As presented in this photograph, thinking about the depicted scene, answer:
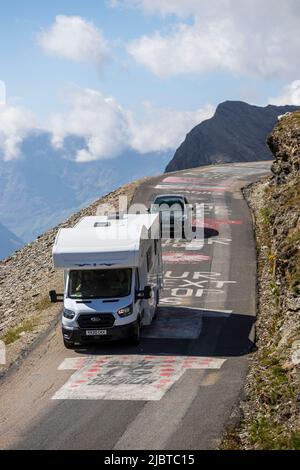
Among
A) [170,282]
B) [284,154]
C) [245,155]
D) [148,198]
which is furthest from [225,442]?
[245,155]

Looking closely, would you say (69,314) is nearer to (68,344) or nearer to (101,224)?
(68,344)

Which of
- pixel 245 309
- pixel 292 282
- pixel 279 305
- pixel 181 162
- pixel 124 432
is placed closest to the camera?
pixel 124 432

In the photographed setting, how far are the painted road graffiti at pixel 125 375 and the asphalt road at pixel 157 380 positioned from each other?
3cm

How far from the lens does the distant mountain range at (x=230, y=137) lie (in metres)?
133

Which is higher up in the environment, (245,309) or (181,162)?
(181,162)

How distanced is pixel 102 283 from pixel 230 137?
124m

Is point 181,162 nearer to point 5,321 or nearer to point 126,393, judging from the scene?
point 5,321

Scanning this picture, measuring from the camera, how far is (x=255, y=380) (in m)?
16.7

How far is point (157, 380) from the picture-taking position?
57.0ft

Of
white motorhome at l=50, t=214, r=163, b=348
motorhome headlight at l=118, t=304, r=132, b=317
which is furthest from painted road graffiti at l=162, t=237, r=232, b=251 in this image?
motorhome headlight at l=118, t=304, r=132, b=317

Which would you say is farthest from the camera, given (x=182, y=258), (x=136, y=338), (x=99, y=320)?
(x=182, y=258)

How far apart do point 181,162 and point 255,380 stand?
131 meters

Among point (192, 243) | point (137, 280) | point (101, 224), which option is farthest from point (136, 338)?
point (192, 243)

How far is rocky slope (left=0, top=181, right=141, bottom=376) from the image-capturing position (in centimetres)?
2330
